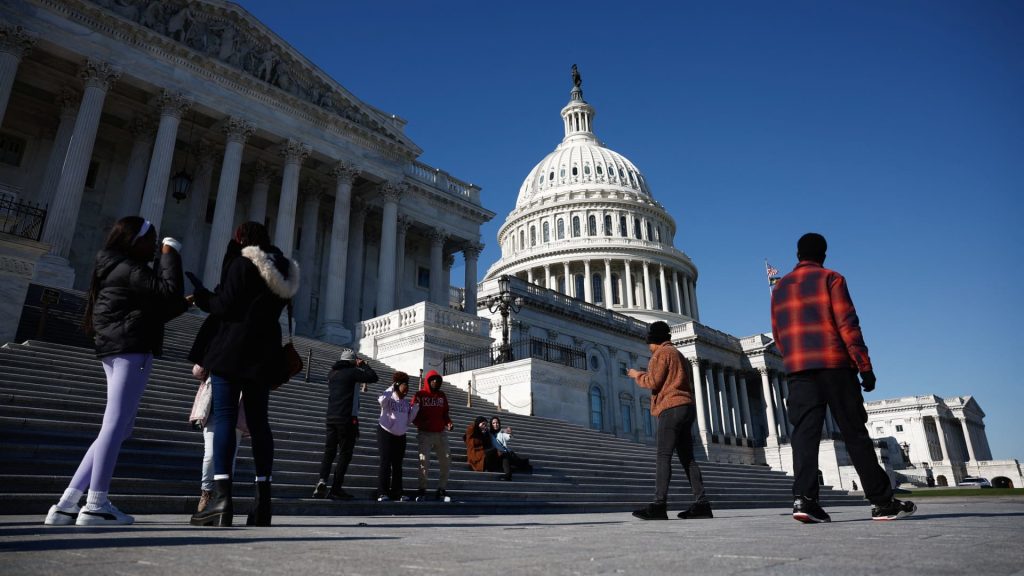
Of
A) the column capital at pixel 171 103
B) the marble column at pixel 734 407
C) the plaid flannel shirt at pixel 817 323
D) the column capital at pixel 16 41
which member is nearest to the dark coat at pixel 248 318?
the plaid flannel shirt at pixel 817 323

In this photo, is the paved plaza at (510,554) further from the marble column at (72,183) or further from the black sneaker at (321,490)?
the marble column at (72,183)

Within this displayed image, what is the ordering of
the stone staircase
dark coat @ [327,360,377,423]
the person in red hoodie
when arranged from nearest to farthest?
the stone staircase < dark coat @ [327,360,377,423] < the person in red hoodie

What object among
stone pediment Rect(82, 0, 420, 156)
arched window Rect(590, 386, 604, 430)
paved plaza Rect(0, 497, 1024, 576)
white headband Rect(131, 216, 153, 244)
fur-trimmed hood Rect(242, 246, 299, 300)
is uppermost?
stone pediment Rect(82, 0, 420, 156)

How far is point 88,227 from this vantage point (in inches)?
1135

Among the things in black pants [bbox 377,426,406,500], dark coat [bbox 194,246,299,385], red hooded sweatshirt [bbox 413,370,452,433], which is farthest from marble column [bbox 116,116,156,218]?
dark coat [bbox 194,246,299,385]

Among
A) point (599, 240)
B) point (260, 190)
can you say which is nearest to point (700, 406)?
point (599, 240)

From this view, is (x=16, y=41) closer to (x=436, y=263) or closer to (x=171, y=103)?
(x=171, y=103)

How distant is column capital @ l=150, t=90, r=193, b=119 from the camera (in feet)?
89.3

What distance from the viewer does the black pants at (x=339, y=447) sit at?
356 inches

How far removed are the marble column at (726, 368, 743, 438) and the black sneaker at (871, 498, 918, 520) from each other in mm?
66198

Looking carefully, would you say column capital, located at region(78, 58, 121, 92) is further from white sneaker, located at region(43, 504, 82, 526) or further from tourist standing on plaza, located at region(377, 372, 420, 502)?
white sneaker, located at region(43, 504, 82, 526)

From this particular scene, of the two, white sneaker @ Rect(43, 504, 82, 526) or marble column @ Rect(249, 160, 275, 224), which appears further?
marble column @ Rect(249, 160, 275, 224)

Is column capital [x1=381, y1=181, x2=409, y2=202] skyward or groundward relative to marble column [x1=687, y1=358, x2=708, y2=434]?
skyward

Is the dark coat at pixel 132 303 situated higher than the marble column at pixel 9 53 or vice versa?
the marble column at pixel 9 53
